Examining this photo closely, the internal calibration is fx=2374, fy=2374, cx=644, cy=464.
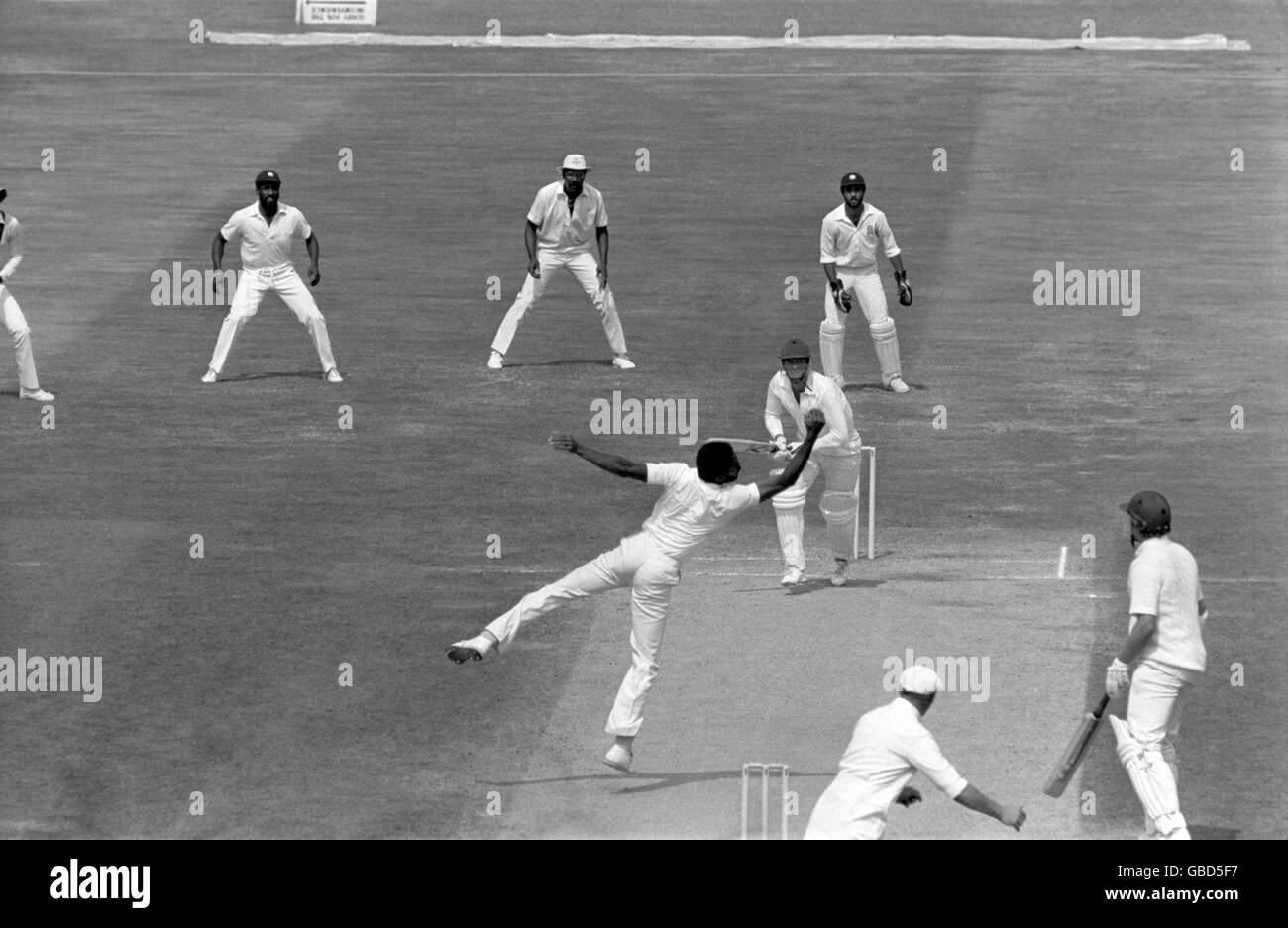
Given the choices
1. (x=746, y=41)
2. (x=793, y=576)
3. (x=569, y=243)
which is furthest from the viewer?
(x=746, y=41)

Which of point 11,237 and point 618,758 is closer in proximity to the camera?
point 618,758

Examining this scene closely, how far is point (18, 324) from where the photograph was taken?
25500 mm

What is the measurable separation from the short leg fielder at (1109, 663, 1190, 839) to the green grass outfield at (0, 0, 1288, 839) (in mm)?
1287

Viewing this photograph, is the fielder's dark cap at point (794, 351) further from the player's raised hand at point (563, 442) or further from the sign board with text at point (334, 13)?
the sign board with text at point (334, 13)

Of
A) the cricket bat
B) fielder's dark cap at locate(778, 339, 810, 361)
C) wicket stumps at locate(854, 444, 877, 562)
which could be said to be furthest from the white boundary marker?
the cricket bat

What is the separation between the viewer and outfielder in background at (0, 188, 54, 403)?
25203mm

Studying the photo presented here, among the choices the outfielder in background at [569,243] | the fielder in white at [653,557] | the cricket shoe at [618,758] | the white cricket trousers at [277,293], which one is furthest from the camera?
the outfielder in background at [569,243]

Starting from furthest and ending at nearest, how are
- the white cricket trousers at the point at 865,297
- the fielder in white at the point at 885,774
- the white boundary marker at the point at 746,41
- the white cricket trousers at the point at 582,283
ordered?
the white boundary marker at the point at 746,41 < the white cricket trousers at the point at 582,283 < the white cricket trousers at the point at 865,297 < the fielder in white at the point at 885,774

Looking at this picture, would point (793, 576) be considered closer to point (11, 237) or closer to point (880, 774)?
point (880, 774)

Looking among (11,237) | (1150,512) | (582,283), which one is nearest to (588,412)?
(582,283)

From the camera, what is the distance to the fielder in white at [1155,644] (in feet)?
46.7

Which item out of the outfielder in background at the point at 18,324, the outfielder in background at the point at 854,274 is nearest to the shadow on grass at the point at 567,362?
the outfielder in background at the point at 854,274

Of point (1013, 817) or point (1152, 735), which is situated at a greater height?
point (1152, 735)

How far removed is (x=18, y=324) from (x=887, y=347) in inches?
375
